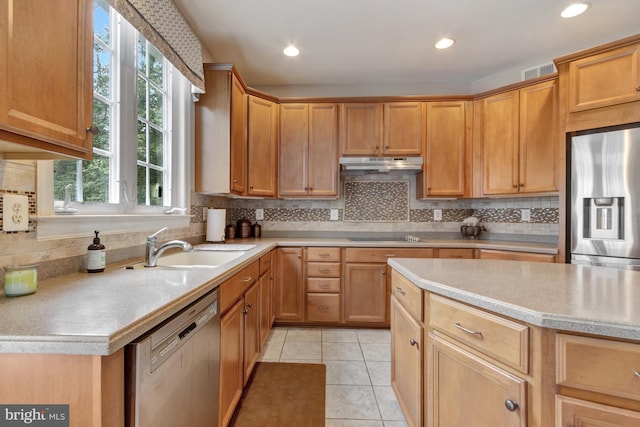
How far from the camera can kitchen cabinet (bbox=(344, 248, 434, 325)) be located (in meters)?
2.81

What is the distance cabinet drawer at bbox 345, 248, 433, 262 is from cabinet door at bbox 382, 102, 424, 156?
1.04 metres

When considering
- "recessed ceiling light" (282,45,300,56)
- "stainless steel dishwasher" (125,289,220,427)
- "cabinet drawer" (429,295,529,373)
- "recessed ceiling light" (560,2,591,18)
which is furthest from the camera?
"recessed ceiling light" (282,45,300,56)

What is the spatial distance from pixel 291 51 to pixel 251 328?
7.97ft

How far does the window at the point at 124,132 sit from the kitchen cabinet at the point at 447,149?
2480mm

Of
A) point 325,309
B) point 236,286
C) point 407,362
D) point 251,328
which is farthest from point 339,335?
point 236,286

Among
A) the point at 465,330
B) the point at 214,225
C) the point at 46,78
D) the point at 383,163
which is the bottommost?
the point at 465,330

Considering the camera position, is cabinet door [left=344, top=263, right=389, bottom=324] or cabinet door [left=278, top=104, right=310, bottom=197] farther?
cabinet door [left=278, top=104, right=310, bottom=197]

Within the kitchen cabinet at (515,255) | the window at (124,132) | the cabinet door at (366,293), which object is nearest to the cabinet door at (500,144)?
the kitchen cabinet at (515,255)

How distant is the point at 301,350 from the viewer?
2402 millimetres

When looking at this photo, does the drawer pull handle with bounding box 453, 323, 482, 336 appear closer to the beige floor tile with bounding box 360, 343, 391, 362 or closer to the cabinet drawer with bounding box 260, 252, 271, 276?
the beige floor tile with bounding box 360, 343, 391, 362

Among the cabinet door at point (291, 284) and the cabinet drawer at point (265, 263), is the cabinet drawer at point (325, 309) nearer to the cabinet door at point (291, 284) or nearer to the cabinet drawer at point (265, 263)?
the cabinet door at point (291, 284)

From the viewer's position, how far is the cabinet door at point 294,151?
121 inches

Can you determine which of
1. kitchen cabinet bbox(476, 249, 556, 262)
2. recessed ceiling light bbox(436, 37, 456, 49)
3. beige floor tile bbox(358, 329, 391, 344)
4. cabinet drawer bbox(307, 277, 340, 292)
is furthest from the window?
kitchen cabinet bbox(476, 249, 556, 262)

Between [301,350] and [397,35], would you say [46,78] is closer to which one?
[301,350]
